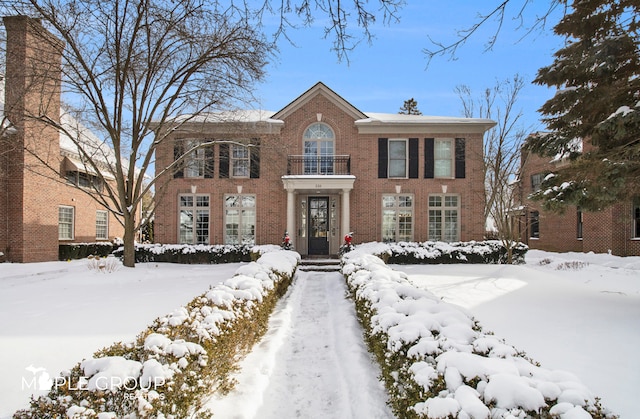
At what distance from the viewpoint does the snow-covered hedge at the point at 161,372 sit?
222 centimetres

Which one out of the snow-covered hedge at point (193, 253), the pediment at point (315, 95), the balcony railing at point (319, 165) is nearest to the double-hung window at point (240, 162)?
the balcony railing at point (319, 165)

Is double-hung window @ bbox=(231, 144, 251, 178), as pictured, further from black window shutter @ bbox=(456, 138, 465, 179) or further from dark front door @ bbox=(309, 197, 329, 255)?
black window shutter @ bbox=(456, 138, 465, 179)

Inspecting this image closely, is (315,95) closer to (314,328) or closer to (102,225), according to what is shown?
(314,328)

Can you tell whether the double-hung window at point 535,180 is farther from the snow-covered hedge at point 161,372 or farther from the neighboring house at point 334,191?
the snow-covered hedge at point 161,372

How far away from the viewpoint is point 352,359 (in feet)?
15.5

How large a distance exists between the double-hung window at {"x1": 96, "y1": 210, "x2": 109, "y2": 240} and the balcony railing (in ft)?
43.8

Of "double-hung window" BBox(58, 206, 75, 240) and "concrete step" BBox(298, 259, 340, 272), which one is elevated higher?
"double-hung window" BBox(58, 206, 75, 240)

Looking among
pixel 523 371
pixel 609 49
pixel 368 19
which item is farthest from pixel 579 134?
pixel 523 371

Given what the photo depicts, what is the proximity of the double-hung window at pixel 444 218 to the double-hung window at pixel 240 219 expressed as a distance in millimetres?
7997

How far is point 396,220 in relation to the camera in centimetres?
1630

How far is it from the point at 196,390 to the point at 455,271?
11.4m

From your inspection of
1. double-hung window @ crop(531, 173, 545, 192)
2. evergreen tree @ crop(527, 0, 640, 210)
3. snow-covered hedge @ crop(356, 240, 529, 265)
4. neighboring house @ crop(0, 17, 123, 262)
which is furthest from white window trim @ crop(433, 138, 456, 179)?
neighboring house @ crop(0, 17, 123, 262)

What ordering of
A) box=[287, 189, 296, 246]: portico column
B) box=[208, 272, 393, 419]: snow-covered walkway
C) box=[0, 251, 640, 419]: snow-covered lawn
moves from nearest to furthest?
box=[208, 272, 393, 419]: snow-covered walkway, box=[0, 251, 640, 419]: snow-covered lawn, box=[287, 189, 296, 246]: portico column

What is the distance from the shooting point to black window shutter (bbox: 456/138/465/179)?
1638cm
